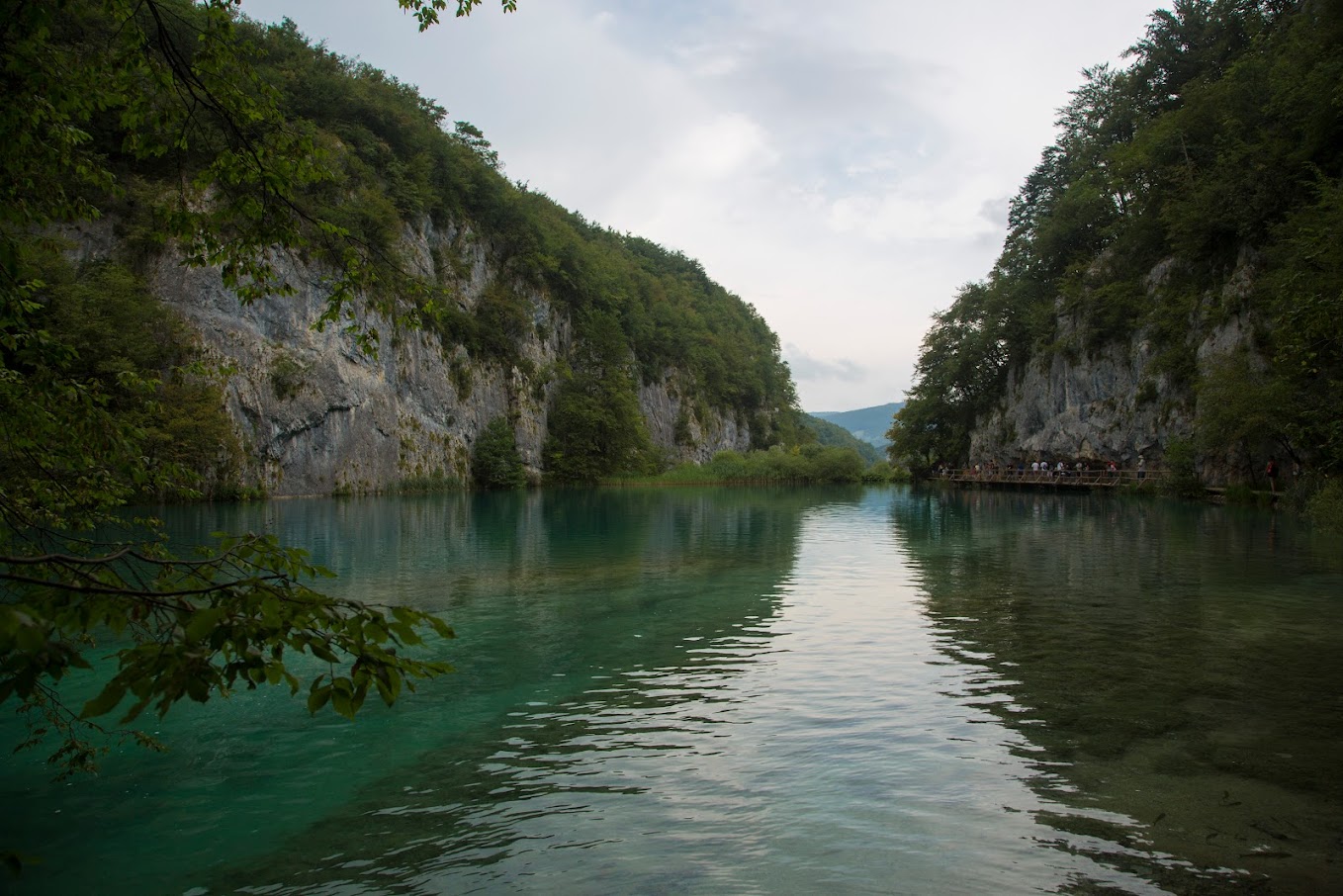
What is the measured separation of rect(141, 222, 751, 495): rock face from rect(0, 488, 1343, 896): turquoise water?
25.5 m

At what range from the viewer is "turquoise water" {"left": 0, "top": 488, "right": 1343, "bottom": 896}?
523 cm

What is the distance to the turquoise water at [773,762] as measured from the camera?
5.23 metres

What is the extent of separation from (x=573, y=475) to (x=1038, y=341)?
130ft

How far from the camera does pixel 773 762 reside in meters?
6.98

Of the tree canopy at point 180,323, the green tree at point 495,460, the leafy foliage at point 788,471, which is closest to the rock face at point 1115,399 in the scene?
the leafy foliage at point 788,471

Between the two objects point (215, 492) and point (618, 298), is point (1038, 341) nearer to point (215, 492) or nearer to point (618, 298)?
point (618, 298)

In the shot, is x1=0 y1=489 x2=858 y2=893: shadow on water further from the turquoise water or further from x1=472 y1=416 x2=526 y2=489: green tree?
x1=472 y1=416 x2=526 y2=489: green tree

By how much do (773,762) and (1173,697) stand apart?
4488 mm

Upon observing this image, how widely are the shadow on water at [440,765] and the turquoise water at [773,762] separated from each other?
0.03 meters

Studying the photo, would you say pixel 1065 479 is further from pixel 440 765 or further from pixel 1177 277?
pixel 440 765

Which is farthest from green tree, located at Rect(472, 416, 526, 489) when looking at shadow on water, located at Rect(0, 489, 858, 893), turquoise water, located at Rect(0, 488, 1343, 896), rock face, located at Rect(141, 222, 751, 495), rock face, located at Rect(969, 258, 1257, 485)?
turquoise water, located at Rect(0, 488, 1343, 896)

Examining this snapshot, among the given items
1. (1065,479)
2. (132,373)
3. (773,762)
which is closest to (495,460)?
(1065,479)

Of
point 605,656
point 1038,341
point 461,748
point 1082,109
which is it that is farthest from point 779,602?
point 1082,109

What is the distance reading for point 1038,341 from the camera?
60312 mm
